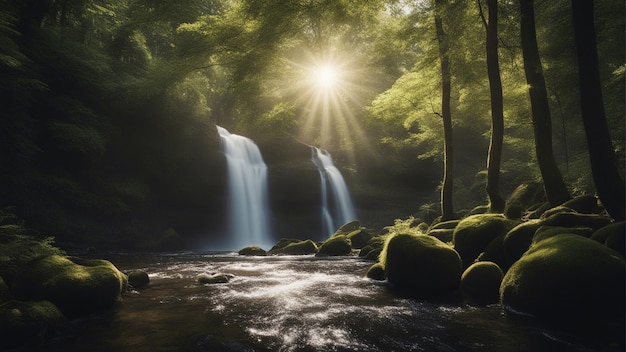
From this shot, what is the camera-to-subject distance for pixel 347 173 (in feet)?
116

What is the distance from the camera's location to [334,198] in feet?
109

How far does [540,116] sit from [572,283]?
635 cm

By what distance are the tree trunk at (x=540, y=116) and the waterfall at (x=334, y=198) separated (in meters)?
22.6

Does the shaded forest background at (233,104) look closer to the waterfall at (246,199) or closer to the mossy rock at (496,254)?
the waterfall at (246,199)

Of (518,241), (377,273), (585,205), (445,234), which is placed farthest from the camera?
(445,234)

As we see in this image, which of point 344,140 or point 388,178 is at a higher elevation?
point 344,140

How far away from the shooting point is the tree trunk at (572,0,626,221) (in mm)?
7621

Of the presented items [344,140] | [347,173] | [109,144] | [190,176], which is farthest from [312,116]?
[109,144]

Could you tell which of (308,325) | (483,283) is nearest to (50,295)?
(308,325)

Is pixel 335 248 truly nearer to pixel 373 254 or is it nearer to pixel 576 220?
pixel 373 254

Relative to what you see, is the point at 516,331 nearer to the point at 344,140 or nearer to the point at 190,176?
the point at 190,176

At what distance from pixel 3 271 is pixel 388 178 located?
31942 millimetres

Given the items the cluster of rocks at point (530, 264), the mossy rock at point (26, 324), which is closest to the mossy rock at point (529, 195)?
the cluster of rocks at point (530, 264)

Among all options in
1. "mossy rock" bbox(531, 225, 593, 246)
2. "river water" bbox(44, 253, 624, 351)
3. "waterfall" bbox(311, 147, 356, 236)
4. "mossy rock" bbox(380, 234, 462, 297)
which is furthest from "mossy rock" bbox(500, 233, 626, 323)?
"waterfall" bbox(311, 147, 356, 236)
